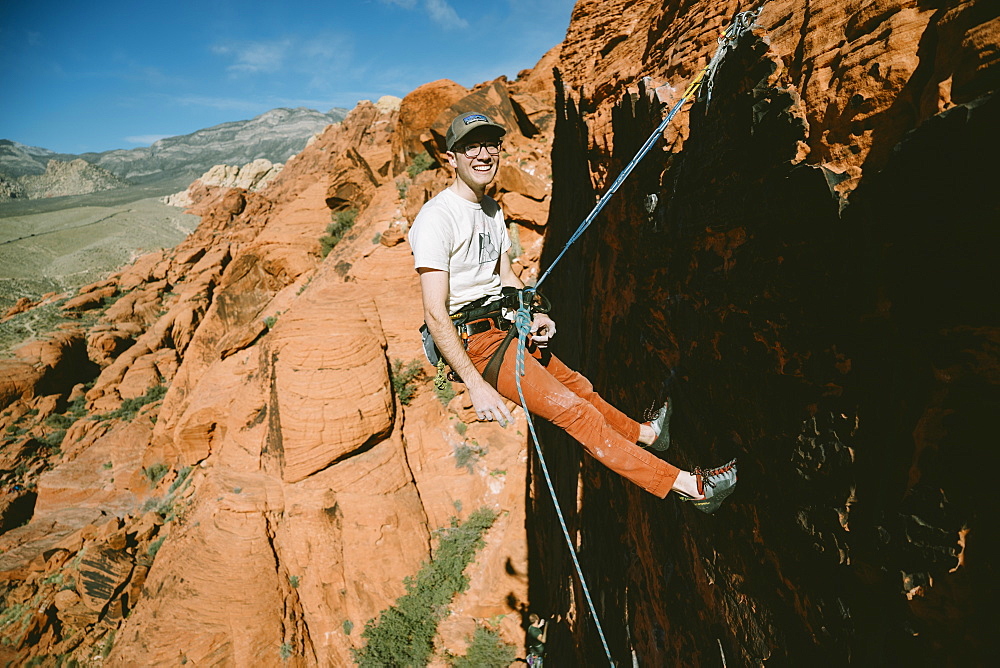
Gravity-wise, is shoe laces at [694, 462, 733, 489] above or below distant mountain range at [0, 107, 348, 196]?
below

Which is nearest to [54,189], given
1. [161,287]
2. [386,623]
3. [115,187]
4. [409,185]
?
[115,187]

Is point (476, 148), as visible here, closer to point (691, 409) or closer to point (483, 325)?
point (483, 325)

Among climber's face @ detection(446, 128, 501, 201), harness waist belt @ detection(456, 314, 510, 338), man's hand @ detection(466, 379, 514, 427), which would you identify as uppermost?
climber's face @ detection(446, 128, 501, 201)

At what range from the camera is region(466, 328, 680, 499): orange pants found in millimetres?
2883

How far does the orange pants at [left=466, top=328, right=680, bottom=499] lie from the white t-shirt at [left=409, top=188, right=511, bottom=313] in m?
0.42

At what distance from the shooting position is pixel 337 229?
16844 millimetres

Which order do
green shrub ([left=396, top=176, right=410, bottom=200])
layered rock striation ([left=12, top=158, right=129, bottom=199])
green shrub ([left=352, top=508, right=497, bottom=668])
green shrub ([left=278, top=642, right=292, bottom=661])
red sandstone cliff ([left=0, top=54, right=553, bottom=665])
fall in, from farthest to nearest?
layered rock striation ([left=12, top=158, right=129, bottom=199]) → green shrub ([left=396, top=176, right=410, bottom=200]) → red sandstone cliff ([left=0, top=54, right=553, bottom=665]) → green shrub ([left=278, top=642, right=292, bottom=661]) → green shrub ([left=352, top=508, right=497, bottom=668])

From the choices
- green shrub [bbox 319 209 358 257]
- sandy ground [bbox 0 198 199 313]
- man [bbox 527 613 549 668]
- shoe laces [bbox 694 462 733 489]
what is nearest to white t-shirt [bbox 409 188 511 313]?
shoe laces [bbox 694 462 733 489]

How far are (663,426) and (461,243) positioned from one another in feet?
7.24

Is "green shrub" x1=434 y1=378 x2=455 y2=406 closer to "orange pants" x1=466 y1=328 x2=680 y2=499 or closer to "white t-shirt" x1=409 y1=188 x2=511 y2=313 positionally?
"orange pants" x1=466 y1=328 x2=680 y2=499

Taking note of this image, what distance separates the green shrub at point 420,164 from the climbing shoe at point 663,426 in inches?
553

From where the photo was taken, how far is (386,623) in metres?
8.66

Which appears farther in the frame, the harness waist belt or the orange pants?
the harness waist belt

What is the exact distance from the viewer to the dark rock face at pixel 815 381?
4.56 ft
